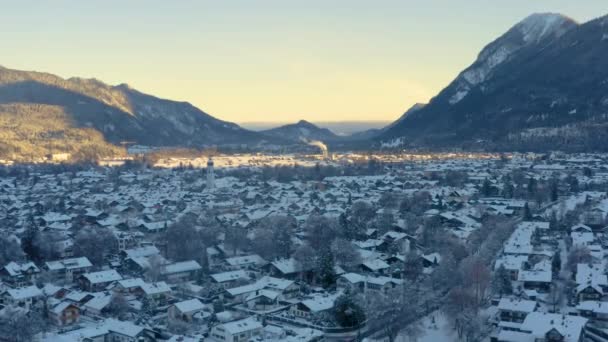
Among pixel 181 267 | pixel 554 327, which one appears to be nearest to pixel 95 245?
pixel 181 267

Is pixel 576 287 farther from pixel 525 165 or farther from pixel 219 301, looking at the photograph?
pixel 525 165

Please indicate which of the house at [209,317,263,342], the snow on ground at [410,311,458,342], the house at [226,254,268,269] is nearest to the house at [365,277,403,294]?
the snow on ground at [410,311,458,342]

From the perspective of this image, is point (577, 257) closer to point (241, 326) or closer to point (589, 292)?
point (589, 292)

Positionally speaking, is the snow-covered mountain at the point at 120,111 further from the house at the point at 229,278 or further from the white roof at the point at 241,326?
the white roof at the point at 241,326

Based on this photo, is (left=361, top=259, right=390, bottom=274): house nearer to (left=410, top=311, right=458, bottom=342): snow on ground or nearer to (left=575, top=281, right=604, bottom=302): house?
(left=410, top=311, right=458, bottom=342): snow on ground

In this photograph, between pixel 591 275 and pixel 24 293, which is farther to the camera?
pixel 591 275

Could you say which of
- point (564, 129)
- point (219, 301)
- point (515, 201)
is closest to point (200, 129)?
point (564, 129)
